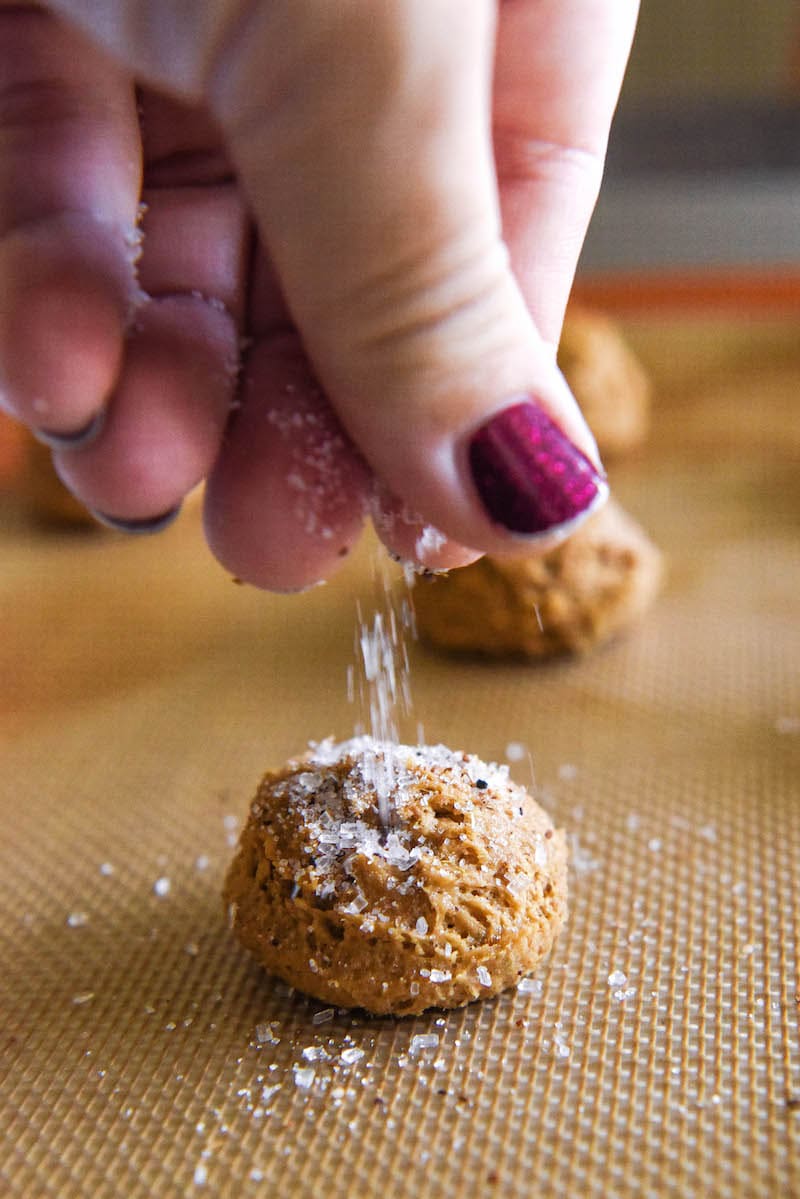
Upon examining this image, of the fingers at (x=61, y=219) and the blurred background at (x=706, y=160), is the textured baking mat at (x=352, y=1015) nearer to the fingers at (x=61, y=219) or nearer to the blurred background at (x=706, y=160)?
the fingers at (x=61, y=219)

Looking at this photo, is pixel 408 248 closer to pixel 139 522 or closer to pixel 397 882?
pixel 139 522

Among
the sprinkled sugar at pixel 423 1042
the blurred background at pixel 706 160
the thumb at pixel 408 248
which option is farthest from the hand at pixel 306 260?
the blurred background at pixel 706 160

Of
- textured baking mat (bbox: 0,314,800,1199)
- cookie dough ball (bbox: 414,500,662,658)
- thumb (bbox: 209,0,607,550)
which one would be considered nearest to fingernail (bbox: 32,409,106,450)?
thumb (bbox: 209,0,607,550)

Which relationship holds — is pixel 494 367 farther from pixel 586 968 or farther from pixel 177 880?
pixel 177 880

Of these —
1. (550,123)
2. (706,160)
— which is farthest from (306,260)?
(706,160)

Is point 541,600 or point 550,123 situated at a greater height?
point 550,123

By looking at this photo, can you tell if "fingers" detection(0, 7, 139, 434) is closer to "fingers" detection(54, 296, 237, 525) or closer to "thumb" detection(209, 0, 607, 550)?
"fingers" detection(54, 296, 237, 525)
